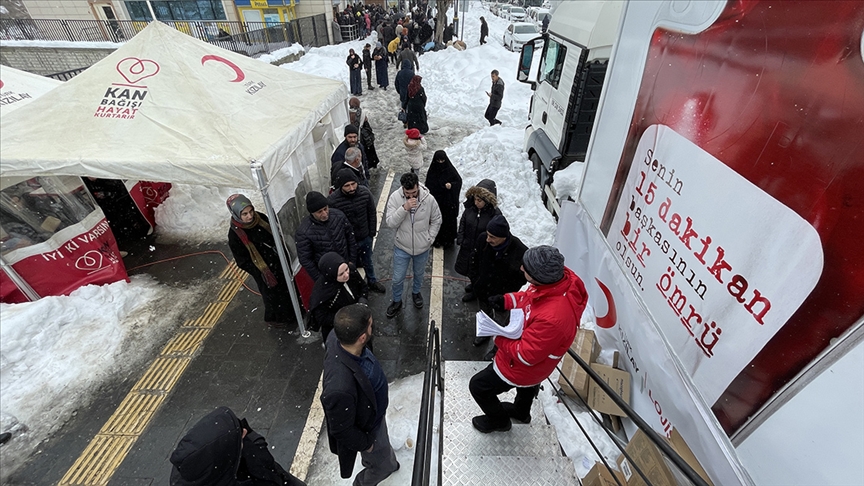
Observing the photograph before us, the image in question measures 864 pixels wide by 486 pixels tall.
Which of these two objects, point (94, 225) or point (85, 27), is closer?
point (94, 225)

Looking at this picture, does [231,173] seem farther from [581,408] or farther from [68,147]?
[581,408]

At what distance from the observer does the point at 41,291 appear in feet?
16.6

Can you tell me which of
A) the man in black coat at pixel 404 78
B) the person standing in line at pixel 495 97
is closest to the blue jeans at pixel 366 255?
the person standing in line at pixel 495 97

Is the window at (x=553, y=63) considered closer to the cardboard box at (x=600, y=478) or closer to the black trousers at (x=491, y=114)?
the black trousers at (x=491, y=114)

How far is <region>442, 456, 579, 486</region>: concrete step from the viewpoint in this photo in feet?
9.39

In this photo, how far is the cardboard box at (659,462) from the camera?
2.14 metres

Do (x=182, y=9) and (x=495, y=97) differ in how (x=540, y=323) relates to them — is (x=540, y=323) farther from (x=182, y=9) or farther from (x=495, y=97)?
(x=182, y=9)

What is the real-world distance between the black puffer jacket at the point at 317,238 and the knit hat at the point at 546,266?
256 centimetres

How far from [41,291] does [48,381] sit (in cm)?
148

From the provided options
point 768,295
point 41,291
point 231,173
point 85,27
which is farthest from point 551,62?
point 85,27

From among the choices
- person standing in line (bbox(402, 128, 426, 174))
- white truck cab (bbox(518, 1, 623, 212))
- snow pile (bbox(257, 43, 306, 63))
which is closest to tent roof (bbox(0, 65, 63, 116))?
person standing in line (bbox(402, 128, 426, 174))

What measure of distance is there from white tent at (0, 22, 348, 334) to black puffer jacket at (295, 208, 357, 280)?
0.90ft

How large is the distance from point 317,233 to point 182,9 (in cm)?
2971

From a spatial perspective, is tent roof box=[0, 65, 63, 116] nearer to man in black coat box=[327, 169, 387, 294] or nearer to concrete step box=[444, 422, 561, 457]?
man in black coat box=[327, 169, 387, 294]
